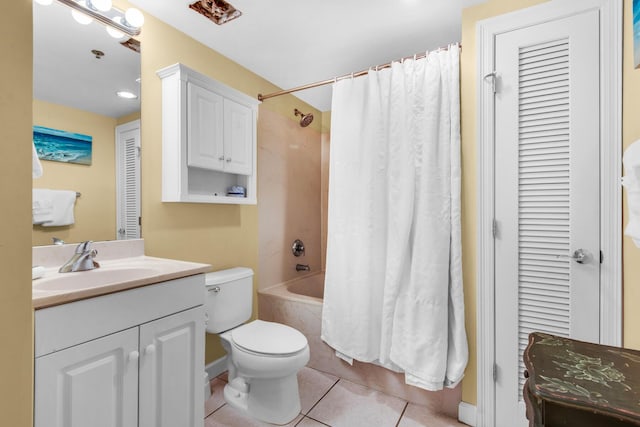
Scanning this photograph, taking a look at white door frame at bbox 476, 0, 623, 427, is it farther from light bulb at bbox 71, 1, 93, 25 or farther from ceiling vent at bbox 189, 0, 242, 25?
light bulb at bbox 71, 1, 93, 25

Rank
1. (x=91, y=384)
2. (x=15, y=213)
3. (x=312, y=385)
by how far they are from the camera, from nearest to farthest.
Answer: (x=15, y=213)
(x=91, y=384)
(x=312, y=385)

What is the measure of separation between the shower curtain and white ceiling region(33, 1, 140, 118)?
4.10ft

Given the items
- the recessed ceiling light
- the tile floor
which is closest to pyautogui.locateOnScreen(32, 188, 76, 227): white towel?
the recessed ceiling light

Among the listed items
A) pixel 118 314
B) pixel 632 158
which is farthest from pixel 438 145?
pixel 118 314

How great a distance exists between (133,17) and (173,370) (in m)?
1.74

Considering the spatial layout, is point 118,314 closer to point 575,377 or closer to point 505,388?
point 575,377

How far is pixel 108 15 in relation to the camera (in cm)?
157

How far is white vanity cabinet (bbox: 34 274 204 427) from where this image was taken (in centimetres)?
94

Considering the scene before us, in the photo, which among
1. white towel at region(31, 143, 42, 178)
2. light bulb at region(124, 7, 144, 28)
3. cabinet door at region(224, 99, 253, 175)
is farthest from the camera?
cabinet door at region(224, 99, 253, 175)

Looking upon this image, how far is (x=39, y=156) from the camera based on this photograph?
1371mm

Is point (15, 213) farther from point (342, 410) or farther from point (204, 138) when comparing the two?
point (342, 410)

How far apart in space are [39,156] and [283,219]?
1.71 meters

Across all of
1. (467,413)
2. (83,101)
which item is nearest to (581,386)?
(467,413)

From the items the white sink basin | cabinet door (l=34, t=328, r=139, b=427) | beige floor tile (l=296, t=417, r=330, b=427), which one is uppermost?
the white sink basin
